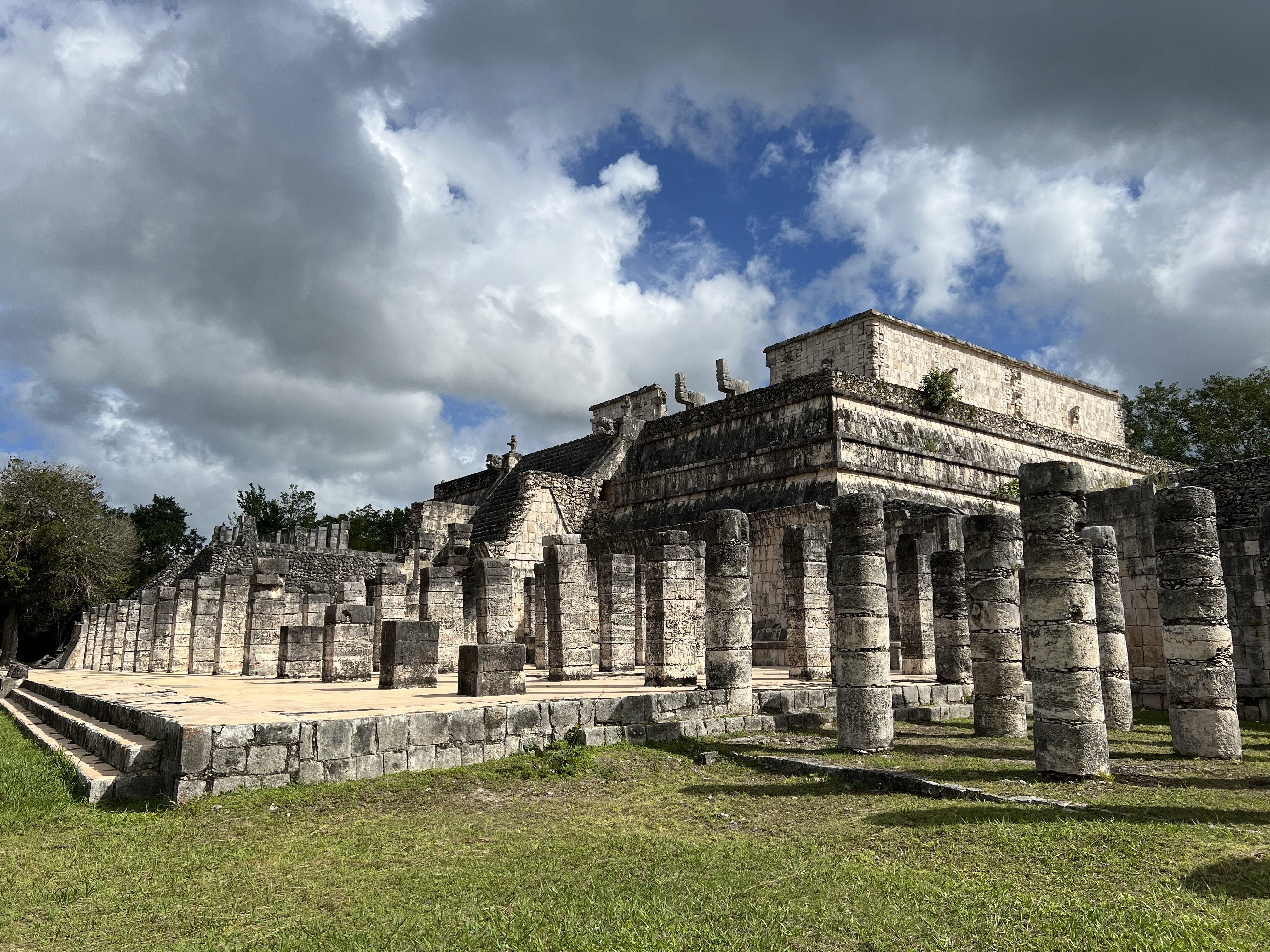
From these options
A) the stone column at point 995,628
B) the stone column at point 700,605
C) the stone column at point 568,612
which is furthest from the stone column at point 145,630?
the stone column at point 995,628

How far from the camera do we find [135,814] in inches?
253

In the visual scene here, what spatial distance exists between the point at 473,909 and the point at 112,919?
71.0 inches

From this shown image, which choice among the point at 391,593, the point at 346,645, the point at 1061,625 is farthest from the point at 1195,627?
the point at 391,593

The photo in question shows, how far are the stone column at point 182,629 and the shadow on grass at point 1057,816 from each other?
19540 mm

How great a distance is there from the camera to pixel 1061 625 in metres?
7.78

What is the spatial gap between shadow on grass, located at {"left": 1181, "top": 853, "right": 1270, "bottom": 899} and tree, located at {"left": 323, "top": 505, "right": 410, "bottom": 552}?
48.8m

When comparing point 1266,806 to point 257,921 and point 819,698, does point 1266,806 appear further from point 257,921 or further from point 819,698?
point 257,921

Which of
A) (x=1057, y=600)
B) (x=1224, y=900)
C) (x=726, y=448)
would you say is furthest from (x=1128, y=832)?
(x=726, y=448)

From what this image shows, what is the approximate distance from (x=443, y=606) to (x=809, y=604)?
6189mm

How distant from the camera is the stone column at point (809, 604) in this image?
46.2ft

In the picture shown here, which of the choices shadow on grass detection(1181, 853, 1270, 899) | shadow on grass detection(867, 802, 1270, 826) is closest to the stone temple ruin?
A: shadow on grass detection(867, 802, 1270, 826)

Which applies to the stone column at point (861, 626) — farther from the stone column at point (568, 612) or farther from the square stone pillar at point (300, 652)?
the square stone pillar at point (300, 652)

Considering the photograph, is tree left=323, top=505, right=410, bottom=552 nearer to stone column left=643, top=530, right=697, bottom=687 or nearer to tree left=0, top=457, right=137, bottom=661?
tree left=0, top=457, right=137, bottom=661

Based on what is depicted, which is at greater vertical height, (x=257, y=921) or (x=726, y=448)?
(x=726, y=448)
